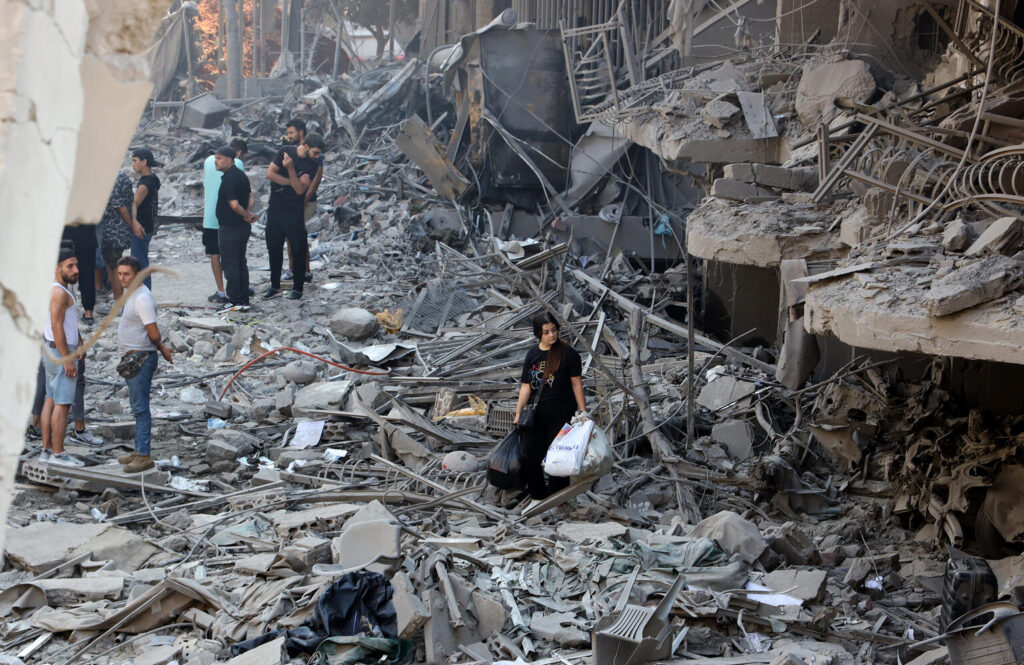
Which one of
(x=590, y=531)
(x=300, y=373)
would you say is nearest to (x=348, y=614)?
(x=590, y=531)

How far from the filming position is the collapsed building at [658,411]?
5492 mm

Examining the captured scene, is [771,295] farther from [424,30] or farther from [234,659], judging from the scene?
[424,30]

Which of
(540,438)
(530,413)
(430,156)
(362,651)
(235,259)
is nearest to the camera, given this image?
(362,651)

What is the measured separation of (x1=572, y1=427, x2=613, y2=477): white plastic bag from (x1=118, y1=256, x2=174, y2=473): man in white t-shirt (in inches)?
130

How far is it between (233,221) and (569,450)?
6.23 metres

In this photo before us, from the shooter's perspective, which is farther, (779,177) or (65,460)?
(779,177)

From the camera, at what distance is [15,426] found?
74.0 inches

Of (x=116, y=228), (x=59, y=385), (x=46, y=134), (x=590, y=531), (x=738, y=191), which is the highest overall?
(x=46, y=134)

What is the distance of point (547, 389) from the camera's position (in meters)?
7.23

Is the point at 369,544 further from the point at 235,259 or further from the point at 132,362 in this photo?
the point at 235,259

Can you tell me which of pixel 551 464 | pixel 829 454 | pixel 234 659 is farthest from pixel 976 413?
pixel 234 659

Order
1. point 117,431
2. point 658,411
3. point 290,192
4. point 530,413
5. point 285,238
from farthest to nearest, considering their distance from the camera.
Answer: point 285,238
point 290,192
point 658,411
point 117,431
point 530,413

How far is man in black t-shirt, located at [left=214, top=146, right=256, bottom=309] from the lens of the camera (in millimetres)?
11234

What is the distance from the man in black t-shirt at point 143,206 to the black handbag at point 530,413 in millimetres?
5529
